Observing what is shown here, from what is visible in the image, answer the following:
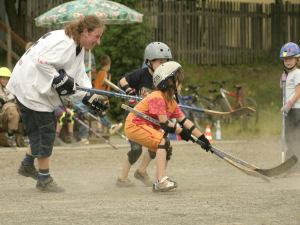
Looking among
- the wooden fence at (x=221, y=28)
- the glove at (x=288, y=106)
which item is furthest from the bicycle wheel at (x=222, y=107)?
the glove at (x=288, y=106)

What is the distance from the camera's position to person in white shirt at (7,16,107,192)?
702 cm

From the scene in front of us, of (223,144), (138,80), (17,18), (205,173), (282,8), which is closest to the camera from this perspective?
(138,80)

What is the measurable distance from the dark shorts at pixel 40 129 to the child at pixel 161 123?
0.83m

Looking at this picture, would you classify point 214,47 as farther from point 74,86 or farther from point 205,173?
point 74,86

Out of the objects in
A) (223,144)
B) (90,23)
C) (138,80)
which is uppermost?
(90,23)

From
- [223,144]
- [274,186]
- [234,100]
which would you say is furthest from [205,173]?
[234,100]

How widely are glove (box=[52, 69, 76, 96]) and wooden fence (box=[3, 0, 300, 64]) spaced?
14.2m

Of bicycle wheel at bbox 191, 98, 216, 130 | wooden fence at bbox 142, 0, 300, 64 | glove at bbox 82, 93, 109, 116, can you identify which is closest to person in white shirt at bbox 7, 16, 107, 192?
glove at bbox 82, 93, 109, 116

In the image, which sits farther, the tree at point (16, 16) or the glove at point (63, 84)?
the tree at point (16, 16)

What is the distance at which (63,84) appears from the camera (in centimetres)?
699

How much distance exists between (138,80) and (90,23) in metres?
1.25

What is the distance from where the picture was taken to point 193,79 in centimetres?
2069

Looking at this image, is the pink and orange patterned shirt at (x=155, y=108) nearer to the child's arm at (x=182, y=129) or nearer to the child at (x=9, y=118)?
the child's arm at (x=182, y=129)

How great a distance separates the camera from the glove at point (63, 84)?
6977 mm
